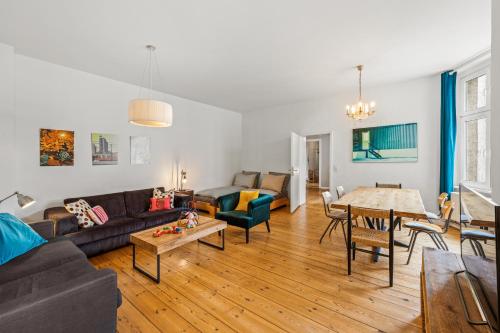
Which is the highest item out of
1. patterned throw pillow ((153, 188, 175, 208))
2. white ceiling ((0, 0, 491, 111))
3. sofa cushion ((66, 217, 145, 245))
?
white ceiling ((0, 0, 491, 111))

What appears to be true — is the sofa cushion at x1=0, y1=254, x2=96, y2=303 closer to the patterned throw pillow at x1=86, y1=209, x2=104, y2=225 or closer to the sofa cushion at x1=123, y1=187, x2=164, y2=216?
the patterned throw pillow at x1=86, y1=209, x2=104, y2=225

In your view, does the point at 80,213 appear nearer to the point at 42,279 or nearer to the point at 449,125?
the point at 42,279

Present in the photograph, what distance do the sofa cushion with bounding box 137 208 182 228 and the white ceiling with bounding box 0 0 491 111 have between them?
2.46 meters

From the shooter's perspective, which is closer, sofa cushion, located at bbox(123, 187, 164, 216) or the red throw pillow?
sofa cushion, located at bbox(123, 187, 164, 216)

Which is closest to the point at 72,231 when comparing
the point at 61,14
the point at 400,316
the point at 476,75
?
the point at 61,14

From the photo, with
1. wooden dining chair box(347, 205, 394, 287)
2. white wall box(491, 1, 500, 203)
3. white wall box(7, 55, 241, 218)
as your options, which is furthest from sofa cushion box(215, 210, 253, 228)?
white wall box(491, 1, 500, 203)

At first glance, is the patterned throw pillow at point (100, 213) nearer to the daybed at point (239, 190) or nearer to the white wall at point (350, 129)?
the daybed at point (239, 190)

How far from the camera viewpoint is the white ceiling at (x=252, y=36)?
85.4 inches

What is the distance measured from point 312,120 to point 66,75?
16.9 feet

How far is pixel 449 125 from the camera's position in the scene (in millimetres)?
3818

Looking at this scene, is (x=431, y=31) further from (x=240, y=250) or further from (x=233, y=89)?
(x=240, y=250)

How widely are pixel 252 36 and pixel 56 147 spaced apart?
3427mm

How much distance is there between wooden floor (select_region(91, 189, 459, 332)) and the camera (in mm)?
1684

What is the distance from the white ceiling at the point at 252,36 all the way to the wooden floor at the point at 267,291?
2.85 m
